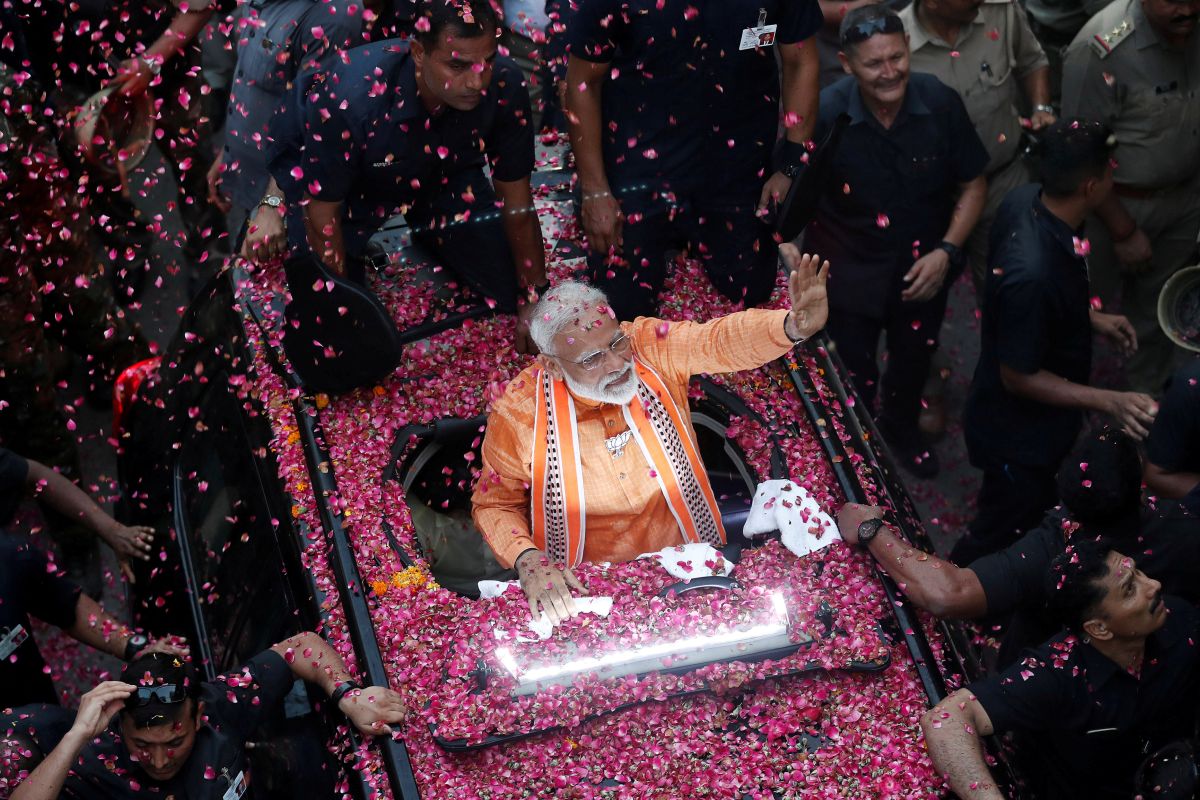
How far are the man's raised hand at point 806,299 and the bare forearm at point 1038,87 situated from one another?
297 cm

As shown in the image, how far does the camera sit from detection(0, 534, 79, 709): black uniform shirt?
207 inches

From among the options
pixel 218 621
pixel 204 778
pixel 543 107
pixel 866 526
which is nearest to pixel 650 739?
pixel 866 526

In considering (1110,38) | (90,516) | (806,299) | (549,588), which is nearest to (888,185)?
(1110,38)

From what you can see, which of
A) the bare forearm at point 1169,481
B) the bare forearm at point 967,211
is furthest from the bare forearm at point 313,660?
the bare forearm at point 967,211

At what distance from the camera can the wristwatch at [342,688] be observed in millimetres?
4652

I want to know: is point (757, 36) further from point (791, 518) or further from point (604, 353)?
point (791, 518)

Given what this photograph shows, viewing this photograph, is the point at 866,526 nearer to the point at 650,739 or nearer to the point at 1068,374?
the point at 650,739

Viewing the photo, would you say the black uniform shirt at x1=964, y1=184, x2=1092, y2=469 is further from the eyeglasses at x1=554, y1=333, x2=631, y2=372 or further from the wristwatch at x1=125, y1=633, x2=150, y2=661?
the wristwatch at x1=125, y1=633, x2=150, y2=661

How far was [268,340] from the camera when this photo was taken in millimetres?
5715

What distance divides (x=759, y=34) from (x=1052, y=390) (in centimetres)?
189

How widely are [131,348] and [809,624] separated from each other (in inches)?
184

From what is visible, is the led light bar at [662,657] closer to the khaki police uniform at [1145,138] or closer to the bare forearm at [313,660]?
the bare forearm at [313,660]

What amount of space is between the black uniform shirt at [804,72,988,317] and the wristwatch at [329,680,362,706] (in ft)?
10.6

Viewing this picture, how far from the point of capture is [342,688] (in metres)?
4.67
